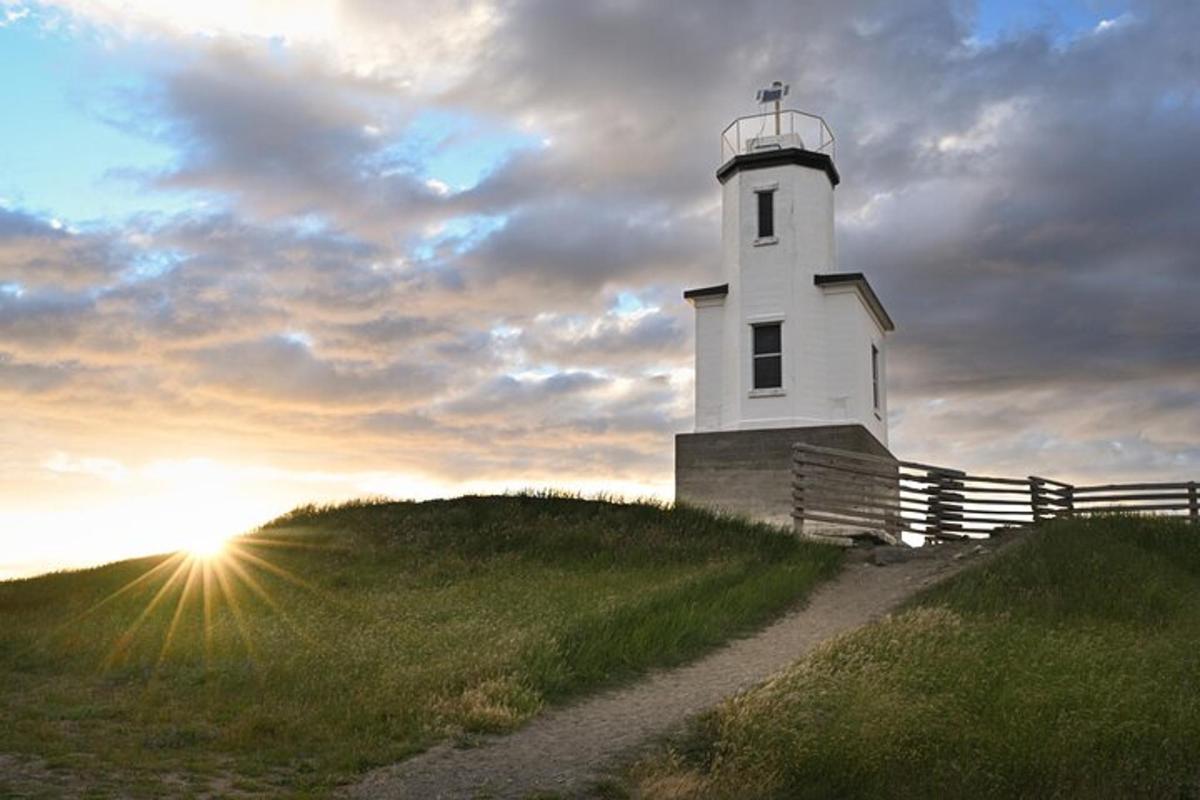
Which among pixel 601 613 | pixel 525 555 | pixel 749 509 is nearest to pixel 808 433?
pixel 749 509

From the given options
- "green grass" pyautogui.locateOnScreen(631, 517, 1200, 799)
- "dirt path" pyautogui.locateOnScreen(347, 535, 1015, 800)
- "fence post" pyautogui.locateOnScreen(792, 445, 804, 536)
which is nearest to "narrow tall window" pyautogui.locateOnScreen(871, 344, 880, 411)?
"fence post" pyautogui.locateOnScreen(792, 445, 804, 536)

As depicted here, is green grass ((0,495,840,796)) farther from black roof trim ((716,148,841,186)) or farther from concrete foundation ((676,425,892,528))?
black roof trim ((716,148,841,186))

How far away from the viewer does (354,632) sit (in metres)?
17.5

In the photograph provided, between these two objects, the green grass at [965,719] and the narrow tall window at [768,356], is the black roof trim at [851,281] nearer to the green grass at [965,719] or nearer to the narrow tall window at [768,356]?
the narrow tall window at [768,356]

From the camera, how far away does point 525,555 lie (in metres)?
23.6

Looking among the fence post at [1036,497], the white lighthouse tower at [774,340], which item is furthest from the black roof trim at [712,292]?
the fence post at [1036,497]

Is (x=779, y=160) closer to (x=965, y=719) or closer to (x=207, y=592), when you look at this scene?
(x=207, y=592)

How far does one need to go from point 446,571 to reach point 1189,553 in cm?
1557

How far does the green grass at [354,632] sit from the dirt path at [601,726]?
0.40 meters

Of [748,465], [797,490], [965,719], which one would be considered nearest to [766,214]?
[748,465]

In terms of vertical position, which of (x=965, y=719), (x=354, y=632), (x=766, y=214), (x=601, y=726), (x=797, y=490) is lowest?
(x=601, y=726)

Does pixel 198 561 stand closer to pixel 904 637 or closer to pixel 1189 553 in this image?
pixel 904 637

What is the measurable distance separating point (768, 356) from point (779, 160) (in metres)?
5.36

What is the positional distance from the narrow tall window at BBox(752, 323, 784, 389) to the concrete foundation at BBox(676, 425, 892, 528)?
1593 mm
